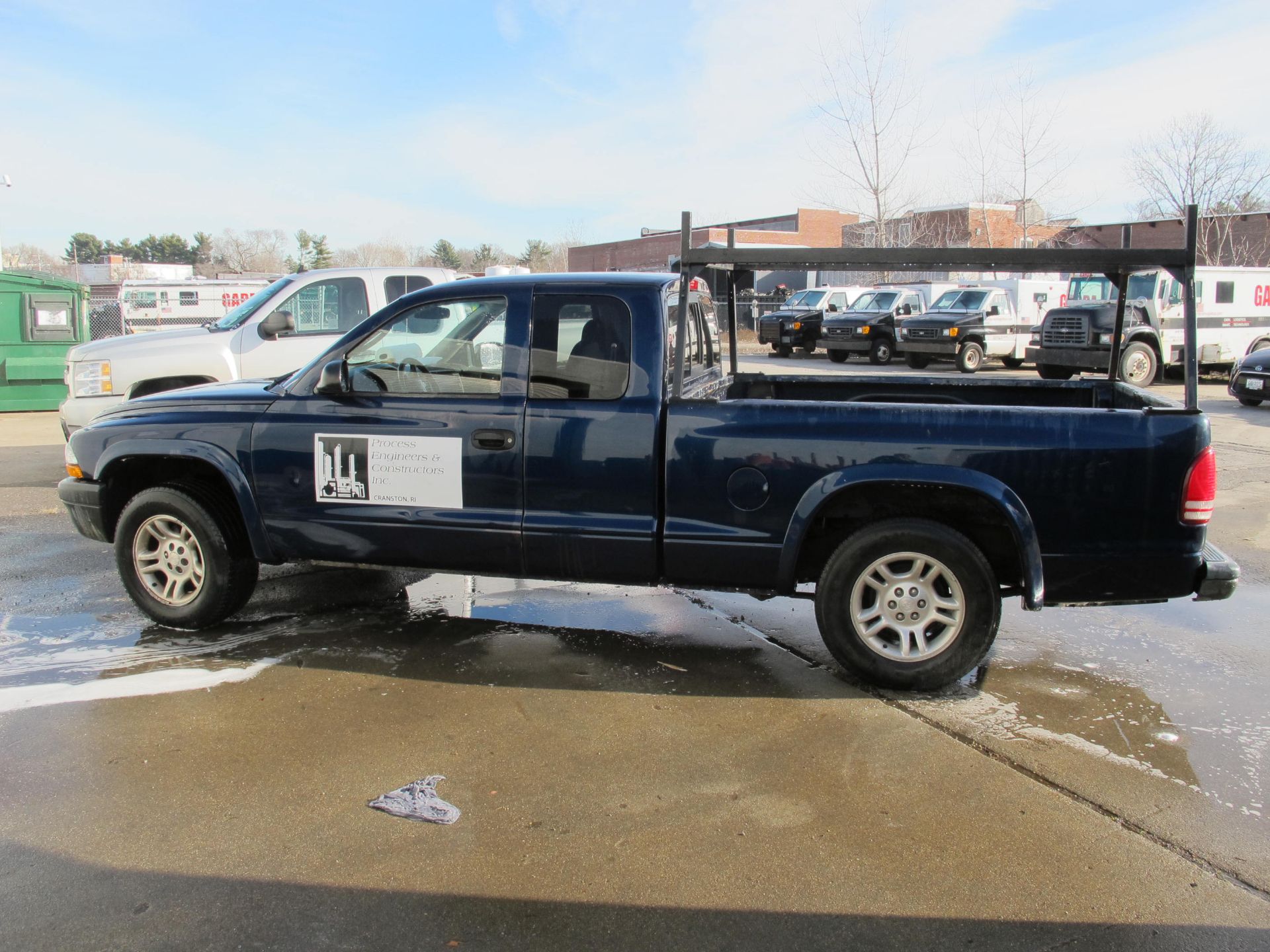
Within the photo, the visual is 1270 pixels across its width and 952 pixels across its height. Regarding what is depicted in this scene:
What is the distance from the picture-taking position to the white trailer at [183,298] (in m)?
21.6

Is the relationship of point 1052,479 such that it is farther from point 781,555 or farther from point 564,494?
point 564,494

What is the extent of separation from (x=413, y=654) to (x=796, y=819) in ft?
7.35

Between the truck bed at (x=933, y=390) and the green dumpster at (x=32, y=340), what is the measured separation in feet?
40.0

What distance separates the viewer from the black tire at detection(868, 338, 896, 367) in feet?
80.1

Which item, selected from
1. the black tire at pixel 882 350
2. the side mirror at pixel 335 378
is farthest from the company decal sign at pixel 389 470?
the black tire at pixel 882 350

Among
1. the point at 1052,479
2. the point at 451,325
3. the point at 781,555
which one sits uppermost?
the point at 451,325

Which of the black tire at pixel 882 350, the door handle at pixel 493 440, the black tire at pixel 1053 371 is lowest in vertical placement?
the door handle at pixel 493 440

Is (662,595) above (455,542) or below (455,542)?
below

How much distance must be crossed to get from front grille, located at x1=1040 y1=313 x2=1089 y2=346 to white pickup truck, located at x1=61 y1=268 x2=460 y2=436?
1359cm

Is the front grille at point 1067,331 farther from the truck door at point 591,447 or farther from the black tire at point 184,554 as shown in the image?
the black tire at point 184,554

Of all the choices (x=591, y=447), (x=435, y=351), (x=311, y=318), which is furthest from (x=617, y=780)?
(x=311, y=318)

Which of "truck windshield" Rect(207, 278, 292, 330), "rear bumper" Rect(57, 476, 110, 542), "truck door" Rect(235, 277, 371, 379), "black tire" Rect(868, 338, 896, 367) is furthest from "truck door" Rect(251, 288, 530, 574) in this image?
"black tire" Rect(868, 338, 896, 367)

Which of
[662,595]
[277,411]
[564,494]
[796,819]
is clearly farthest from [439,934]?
[662,595]

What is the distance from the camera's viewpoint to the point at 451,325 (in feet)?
15.3
